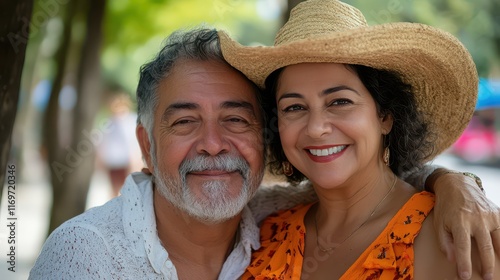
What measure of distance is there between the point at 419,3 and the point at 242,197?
383 inches

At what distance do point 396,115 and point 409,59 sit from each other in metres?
0.27

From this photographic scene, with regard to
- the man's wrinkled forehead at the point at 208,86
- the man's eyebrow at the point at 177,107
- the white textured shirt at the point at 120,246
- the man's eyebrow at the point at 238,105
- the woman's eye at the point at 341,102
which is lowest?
the white textured shirt at the point at 120,246

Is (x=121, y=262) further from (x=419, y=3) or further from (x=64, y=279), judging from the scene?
(x=419, y=3)

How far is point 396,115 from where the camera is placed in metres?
2.92

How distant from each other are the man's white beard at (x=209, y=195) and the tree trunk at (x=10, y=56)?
31.3 inches

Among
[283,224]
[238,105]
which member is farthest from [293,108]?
[283,224]

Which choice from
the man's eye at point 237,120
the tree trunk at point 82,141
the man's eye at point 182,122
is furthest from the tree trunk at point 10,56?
the tree trunk at point 82,141

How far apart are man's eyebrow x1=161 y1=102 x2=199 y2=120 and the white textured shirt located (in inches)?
16.0

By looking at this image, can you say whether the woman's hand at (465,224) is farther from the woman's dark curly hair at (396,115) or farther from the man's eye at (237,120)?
the man's eye at (237,120)

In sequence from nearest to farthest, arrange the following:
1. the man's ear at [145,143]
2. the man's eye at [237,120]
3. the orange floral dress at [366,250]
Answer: the orange floral dress at [366,250] → the man's eye at [237,120] → the man's ear at [145,143]

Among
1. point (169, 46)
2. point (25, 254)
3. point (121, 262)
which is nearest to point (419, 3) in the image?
point (25, 254)

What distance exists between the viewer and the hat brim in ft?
8.52

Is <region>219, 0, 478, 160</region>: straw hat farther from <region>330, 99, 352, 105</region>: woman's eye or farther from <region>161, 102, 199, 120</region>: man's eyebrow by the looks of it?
<region>161, 102, 199, 120</region>: man's eyebrow

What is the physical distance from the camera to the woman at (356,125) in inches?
102
